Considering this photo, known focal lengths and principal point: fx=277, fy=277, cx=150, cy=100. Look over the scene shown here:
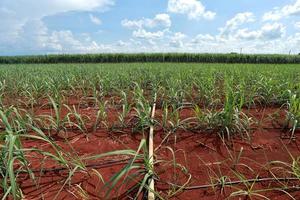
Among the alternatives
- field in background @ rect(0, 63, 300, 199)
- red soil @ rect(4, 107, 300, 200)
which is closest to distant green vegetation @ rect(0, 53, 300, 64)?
field in background @ rect(0, 63, 300, 199)

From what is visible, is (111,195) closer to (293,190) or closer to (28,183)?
(28,183)

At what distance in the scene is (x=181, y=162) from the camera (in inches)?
76.4

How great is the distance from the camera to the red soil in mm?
1606

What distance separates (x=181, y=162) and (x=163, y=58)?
2863 centimetres

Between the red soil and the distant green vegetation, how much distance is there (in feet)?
90.9

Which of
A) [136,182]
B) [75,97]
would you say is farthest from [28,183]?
[75,97]

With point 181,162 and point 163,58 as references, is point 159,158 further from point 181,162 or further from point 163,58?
point 163,58

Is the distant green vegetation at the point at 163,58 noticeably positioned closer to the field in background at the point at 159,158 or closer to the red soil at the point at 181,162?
the field in background at the point at 159,158

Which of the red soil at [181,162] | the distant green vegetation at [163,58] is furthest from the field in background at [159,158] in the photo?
the distant green vegetation at [163,58]

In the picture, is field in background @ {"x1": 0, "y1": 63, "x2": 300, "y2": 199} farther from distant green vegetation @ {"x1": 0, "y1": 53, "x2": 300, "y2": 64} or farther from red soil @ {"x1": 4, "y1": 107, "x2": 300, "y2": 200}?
distant green vegetation @ {"x1": 0, "y1": 53, "x2": 300, "y2": 64}

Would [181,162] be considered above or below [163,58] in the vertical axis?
above

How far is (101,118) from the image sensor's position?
9.52ft

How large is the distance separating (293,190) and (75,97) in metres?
3.62

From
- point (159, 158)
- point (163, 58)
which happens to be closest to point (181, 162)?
point (159, 158)
